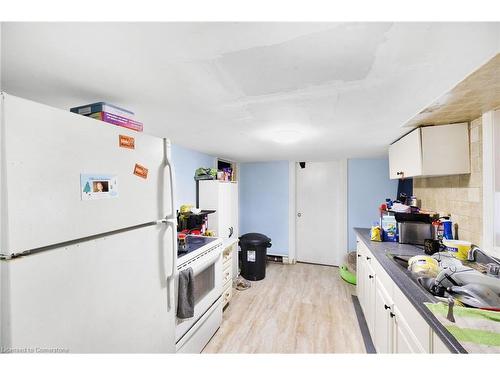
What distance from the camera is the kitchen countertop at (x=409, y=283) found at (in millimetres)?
773

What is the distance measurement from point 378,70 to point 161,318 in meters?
1.70

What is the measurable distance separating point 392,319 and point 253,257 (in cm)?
220

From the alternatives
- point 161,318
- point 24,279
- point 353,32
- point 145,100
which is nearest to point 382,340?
point 161,318

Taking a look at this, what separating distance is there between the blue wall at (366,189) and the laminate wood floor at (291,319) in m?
1.16

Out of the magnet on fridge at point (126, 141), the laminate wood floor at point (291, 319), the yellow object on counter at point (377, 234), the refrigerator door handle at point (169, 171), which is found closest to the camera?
the magnet on fridge at point (126, 141)

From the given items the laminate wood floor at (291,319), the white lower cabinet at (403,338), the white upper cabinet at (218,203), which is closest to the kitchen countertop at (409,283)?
the white lower cabinet at (403,338)

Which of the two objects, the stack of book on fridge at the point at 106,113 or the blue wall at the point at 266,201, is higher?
the stack of book on fridge at the point at 106,113

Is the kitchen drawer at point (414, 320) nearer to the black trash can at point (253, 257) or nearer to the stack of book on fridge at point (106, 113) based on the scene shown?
the stack of book on fridge at point (106, 113)

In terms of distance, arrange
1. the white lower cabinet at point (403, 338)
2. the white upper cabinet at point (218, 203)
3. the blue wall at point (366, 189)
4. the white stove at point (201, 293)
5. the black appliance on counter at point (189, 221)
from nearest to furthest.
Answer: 1. the white lower cabinet at point (403, 338)
2. the white stove at point (201, 293)
3. the black appliance on counter at point (189, 221)
4. the white upper cabinet at point (218, 203)
5. the blue wall at point (366, 189)

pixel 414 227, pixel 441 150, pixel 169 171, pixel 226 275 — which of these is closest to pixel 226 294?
pixel 226 275

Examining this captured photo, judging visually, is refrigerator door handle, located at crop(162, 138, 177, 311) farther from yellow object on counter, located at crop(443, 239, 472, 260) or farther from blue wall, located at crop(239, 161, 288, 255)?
blue wall, located at crop(239, 161, 288, 255)

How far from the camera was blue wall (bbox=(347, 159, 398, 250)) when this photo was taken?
359 centimetres

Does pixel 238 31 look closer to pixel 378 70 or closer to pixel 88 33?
pixel 88 33
